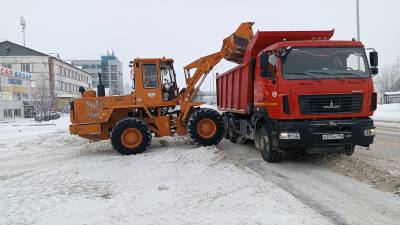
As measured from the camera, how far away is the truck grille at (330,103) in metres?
9.12

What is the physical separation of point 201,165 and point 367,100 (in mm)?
4014

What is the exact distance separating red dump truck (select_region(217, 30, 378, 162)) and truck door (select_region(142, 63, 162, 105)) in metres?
3.98

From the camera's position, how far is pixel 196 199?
6785 millimetres

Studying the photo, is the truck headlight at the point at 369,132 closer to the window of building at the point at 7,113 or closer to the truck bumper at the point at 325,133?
the truck bumper at the point at 325,133

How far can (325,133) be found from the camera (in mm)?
9023

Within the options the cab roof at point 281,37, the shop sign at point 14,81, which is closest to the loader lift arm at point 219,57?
the cab roof at point 281,37

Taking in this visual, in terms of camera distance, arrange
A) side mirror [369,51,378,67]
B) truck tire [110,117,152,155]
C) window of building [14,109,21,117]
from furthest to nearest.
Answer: window of building [14,109,21,117]
truck tire [110,117,152,155]
side mirror [369,51,378,67]

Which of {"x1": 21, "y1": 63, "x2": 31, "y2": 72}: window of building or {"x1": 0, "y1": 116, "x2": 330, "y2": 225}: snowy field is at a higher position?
{"x1": 21, "y1": 63, "x2": 31, "y2": 72}: window of building

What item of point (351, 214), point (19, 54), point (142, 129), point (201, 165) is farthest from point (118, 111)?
point (19, 54)

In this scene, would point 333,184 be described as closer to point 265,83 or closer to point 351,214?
point 351,214

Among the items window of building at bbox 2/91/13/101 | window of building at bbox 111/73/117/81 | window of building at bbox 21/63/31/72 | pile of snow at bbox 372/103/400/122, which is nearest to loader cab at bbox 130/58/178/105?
pile of snow at bbox 372/103/400/122

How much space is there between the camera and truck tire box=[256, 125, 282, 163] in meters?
9.98

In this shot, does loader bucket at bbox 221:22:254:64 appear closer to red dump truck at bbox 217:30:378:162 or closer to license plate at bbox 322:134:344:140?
red dump truck at bbox 217:30:378:162

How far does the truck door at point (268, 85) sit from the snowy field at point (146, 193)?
169 centimetres
